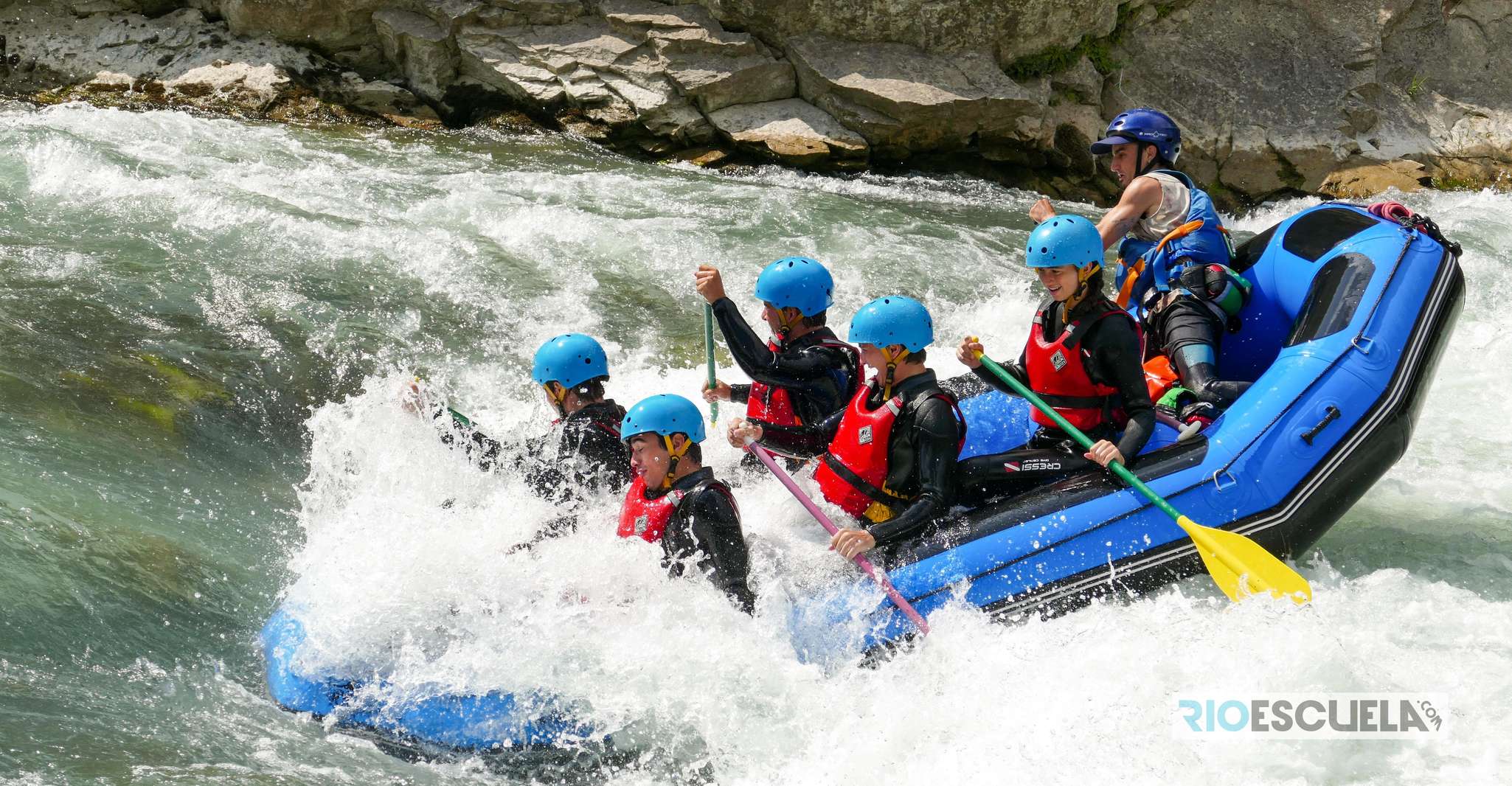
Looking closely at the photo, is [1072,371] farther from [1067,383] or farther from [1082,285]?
[1082,285]

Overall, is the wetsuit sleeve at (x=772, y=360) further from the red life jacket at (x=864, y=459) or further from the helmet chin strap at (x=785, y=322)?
the red life jacket at (x=864, y=459)

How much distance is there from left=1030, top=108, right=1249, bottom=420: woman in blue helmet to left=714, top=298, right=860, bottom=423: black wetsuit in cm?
124

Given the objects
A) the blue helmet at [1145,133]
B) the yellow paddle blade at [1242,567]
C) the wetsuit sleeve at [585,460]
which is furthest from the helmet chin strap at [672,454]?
the blue helmet at [1145,133]

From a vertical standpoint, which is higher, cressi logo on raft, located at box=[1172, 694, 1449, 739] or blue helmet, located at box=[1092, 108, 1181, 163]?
blue helmet, located at box=[1092, 108, 1181, 163]

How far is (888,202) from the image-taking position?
11.2 m

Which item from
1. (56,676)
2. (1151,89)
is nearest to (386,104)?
(1151,89)

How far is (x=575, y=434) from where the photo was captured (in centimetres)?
514

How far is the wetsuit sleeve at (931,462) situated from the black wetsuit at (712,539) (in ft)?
1.73

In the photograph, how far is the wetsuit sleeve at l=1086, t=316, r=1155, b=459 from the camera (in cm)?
469

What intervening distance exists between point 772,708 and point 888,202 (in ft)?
24.6

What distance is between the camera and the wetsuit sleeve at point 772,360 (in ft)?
17.0

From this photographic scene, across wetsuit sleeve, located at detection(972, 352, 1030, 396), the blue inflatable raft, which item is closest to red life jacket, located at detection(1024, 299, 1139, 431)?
wetsuit sleeve, located at detection(972, 352, 1030, 396)

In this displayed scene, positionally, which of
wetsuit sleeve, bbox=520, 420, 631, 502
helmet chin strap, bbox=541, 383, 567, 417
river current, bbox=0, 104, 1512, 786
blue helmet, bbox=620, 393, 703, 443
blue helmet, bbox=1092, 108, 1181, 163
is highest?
blue helmet, bbox=1092, 108, 1181, 163

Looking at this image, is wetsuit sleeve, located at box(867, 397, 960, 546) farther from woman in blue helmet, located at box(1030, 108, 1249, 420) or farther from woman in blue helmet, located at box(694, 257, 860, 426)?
woman in blue helmet, located at box(1030, 108, 1249, 420)
